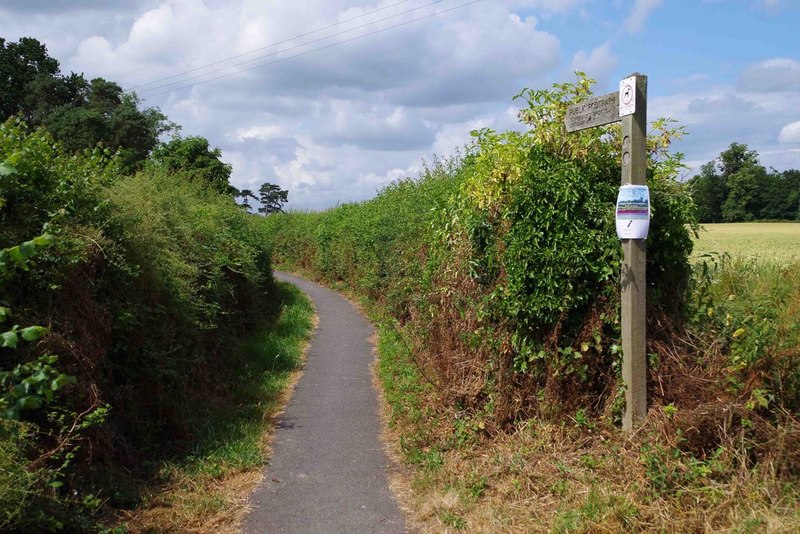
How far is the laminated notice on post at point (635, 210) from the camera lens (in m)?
5.08

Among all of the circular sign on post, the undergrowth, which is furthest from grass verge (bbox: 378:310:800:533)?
the circular sign on post

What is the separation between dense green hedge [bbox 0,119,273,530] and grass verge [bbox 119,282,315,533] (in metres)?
0.28

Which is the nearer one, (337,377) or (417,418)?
(417,418)

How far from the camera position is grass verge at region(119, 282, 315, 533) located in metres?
→ 5.39

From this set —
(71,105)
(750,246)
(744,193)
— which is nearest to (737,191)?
(744,193)

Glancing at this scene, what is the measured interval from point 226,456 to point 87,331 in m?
1.94

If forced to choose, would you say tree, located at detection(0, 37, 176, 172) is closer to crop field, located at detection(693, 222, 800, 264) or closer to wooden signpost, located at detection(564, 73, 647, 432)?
crop field, located at detection(693, 222, 800, 264)

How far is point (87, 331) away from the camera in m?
5.91

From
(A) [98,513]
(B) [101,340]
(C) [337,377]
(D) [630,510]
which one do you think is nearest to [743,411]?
(D) [630,510]

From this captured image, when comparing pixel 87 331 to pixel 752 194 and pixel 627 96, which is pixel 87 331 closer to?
pixel 627 96

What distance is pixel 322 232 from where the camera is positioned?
1015 inches

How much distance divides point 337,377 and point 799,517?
25.7 ft

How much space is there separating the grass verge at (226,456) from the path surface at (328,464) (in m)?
0.19

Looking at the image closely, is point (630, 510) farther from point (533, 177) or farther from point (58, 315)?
point (58, 315)
